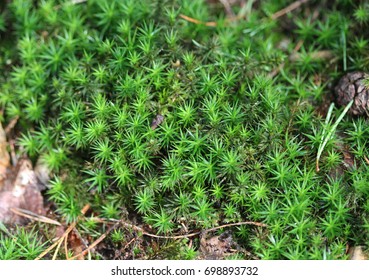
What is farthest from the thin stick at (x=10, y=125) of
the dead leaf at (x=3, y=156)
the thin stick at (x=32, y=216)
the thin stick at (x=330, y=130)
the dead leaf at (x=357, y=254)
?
the dead leaf at (x=357, y=254)

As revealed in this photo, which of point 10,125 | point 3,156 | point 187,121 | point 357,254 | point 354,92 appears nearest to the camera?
point 357,254

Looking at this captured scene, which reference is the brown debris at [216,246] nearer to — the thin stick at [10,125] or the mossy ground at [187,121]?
the mossy ground at [187,121]

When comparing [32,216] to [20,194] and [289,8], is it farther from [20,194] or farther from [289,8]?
[289,8]

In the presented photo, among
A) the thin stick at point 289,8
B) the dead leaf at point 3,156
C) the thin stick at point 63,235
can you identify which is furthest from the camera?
the thin stick at point 289,8

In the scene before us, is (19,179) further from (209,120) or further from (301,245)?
(301,245)

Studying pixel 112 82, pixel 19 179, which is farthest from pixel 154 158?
pixel 19 179

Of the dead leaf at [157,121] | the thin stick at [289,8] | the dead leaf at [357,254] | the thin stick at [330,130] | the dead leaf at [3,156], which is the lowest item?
the dead leaf at [357,254]

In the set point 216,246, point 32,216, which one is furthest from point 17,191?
point 216,246
